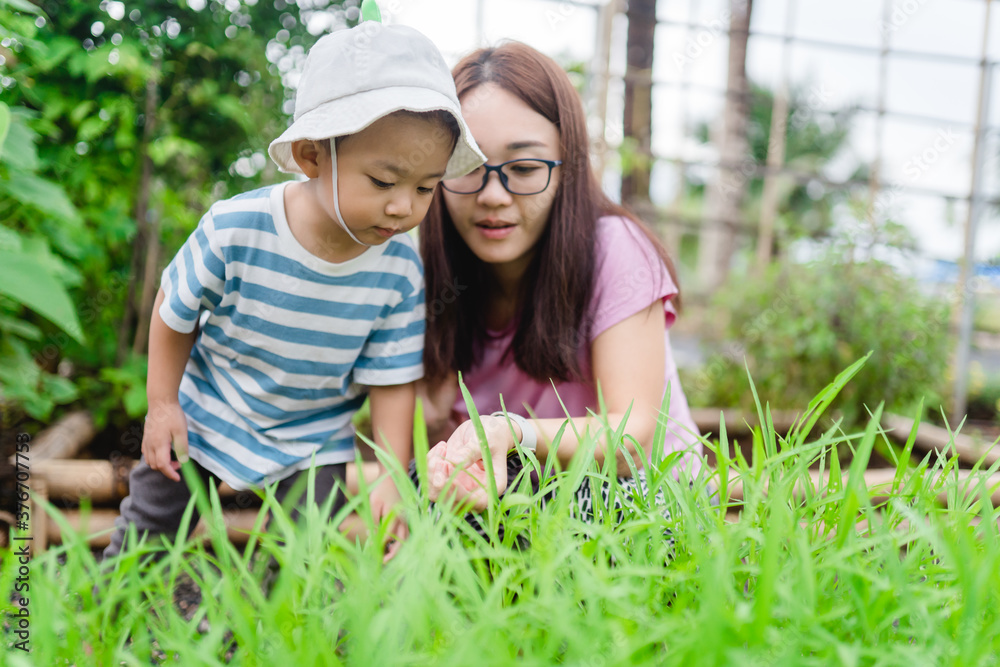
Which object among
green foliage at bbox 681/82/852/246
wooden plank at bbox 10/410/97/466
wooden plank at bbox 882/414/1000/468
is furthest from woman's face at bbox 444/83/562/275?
green foliage at bbox 681/82/852/246

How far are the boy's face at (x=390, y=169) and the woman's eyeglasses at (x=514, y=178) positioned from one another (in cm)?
24

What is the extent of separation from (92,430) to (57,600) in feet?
6.96

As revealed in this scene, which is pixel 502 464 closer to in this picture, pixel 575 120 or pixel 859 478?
pixel 859 478

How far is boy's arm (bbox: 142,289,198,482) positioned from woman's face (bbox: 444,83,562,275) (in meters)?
0.66

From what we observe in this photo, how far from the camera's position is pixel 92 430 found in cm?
253

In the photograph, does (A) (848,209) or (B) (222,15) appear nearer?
(B) (222,15)

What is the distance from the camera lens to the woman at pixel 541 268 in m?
1.56

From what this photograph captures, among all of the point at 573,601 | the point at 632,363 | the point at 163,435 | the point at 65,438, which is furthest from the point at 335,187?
the point at 65,438

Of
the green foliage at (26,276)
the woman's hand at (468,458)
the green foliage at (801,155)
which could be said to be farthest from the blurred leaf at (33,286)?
the green foliage at (801,155)

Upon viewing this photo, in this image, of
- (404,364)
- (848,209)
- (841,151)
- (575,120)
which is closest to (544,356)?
(404,364)

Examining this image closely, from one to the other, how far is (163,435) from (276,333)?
12.5 inches

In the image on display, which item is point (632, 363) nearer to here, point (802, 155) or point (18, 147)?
point (18, 147)

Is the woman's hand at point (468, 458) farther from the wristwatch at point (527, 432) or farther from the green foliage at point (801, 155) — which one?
the green foliage at point (801, 155)

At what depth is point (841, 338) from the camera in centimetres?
327
